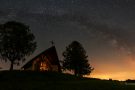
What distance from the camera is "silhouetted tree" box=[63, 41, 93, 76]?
69875mm

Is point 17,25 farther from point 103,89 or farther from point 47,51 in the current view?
point 103,89

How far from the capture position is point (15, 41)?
65.9 metres

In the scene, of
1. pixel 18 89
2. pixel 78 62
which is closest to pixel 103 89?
pixel 18 89

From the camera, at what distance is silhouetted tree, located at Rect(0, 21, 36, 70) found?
6600 centimetres

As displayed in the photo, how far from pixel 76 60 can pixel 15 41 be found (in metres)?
16.9

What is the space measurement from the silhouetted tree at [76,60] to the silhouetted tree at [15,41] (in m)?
9.93

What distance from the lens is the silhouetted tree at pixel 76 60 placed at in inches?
2751

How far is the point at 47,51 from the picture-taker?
62.0 meters

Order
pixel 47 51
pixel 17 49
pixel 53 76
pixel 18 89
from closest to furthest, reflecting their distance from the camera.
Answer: pixel 18 89
pixel 53 76
pixel 47 51
pixel 17 49

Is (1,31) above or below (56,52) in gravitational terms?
above

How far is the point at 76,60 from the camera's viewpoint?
70.0m

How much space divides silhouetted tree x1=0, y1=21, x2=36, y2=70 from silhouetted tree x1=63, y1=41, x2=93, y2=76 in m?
9.93

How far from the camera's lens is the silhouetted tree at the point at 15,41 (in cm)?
6600

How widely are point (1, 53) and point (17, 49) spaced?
4.29m
